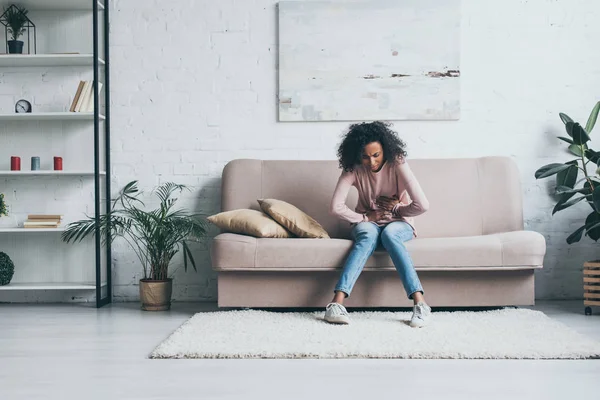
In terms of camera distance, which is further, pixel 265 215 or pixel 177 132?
pixel 177 132

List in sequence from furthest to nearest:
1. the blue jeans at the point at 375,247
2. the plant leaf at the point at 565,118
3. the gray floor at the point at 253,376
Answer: the plant leaf at the point at 565,118, the blue jeans at the point at 375,247, the gray floor at the point at 253,376

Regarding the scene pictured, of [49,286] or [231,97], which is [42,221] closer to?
[49,286]

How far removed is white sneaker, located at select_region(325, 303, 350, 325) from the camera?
3.05m

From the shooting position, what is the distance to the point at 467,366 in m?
2.32

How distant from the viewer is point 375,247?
11.0 ft

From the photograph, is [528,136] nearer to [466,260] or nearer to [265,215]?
[466,260]

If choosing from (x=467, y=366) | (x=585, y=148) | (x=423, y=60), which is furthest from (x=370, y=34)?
(x=467, y=366)

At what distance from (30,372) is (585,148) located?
340 centimetres

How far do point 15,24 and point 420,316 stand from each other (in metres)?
3.17

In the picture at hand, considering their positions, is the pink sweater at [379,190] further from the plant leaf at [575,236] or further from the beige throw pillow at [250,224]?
the plant leaf at [575,236]

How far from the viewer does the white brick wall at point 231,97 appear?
419 centimetres

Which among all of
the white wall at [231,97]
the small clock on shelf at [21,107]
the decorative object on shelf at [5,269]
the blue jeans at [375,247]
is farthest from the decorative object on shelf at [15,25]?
the blue jeans at [375,247]

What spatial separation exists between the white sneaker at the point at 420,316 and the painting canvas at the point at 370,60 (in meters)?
1.56

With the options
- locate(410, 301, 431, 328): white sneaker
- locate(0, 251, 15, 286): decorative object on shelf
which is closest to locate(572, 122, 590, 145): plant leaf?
locate(410, 301, 431, 328): white sneaker
